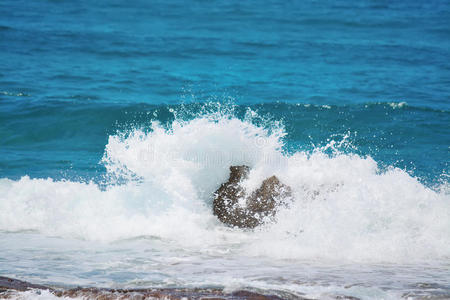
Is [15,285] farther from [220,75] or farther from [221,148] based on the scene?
[220,75]

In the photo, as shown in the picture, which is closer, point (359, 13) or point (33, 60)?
point (33, 60)

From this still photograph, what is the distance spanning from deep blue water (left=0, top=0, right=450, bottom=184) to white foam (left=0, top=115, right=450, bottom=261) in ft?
6.20

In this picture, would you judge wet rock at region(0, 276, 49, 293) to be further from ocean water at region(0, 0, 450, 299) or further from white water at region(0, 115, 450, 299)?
white water at region(0, 115, 450, 299)

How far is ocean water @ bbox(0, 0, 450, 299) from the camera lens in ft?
17.9

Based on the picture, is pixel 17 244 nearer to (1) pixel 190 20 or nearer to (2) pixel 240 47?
(2) pixel 240 47

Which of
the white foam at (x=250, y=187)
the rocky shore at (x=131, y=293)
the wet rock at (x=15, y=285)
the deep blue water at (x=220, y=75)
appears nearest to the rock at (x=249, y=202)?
the white foam at (x=250, y=187)

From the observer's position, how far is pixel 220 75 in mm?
17250

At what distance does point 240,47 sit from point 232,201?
49.0 feet

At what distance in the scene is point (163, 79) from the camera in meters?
16.8

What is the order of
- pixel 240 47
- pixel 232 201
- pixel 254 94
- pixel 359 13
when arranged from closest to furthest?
pixel 232 201 → pixel 254 94 → pixel 240 47 → pixel 359 13

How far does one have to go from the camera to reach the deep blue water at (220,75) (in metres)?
11.9

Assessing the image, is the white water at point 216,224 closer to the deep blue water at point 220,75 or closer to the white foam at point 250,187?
the white foam at point 250,187

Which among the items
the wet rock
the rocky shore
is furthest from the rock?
the wet rock

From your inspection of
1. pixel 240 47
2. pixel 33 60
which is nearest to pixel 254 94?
pixel 240 47
